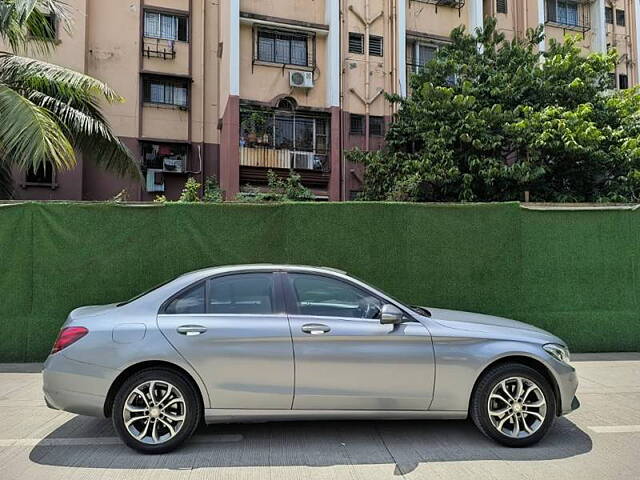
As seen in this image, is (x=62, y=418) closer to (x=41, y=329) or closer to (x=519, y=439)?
(x=41, y=329)

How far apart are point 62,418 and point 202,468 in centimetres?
197

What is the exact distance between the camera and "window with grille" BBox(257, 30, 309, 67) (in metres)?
18.3

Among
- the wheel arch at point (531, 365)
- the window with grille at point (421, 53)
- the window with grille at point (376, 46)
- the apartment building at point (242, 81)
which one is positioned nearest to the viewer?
the wheel arch at point (531, 365)

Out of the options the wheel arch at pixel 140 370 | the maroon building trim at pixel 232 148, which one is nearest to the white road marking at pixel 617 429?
Answer: the wheel arch at pixel 140 370

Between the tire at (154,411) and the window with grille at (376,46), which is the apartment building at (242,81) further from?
the tire at (154,411)

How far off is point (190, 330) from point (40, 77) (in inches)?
319

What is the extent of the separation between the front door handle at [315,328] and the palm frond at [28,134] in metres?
5.82

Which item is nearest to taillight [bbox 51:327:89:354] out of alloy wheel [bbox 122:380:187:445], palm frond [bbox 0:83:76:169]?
alloy wheel [bbox 122:380:187:445]

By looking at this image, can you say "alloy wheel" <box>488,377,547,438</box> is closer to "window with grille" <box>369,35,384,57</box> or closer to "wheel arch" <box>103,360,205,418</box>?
"wheel arch" <box>103,360,205,418</box>

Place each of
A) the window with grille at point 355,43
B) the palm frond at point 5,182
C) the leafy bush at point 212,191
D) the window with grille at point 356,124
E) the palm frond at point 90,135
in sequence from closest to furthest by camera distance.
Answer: the palm frond at point 90,135 < the palm frond at point 5,182 < the leafy bush at point 212,191 < the window with grille at point 356,124 < the window with grille at point 355,43

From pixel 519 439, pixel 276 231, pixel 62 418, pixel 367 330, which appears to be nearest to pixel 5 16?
pixel 276 231

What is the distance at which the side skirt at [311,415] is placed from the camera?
4070mm

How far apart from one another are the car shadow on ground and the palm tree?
516 centimetres

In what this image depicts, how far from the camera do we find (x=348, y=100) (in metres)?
18.6
